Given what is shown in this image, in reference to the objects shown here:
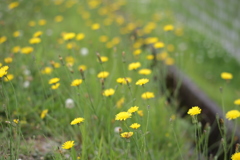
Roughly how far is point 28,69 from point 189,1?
12.6 feet

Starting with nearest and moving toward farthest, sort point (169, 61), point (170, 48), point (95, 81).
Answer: point (95, 81) → point (169, 61) → point (170, 48)

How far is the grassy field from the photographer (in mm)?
1682

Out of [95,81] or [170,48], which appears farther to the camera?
[170,48]

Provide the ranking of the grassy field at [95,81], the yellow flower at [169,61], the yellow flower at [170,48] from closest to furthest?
the grassy field at [95,81] → the yellow flower at [169,61] → the yellow flower at [170,48]

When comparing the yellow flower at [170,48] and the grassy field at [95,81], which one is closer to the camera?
the grassy field at [95,81]

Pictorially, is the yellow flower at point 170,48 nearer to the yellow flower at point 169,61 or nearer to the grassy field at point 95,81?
the grassy field at point 95,81

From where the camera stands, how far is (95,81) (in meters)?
2.45

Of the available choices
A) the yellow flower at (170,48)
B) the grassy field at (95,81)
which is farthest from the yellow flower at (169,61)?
the yellow flower at (170,48)

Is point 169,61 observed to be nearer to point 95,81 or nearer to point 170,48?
point 170,48

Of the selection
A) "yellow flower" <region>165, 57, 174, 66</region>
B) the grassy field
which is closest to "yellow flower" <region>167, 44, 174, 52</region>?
the grassy field

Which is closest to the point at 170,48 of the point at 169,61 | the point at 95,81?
the point at 169,61

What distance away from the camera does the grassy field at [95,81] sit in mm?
1682

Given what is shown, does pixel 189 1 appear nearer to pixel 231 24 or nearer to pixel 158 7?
pixel 158 7

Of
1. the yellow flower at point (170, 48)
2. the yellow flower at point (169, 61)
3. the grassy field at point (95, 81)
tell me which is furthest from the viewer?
the yellow flower at point (170, 48)
